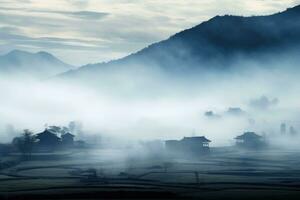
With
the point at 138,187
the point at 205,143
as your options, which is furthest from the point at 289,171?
the point at 205,143

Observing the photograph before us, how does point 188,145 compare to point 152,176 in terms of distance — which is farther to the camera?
point 188,145

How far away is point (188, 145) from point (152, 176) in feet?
196

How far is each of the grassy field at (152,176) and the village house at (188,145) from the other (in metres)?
4.12

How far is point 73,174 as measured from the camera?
441 ft

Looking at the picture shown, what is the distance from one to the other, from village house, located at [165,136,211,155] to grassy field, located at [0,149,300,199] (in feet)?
13.5

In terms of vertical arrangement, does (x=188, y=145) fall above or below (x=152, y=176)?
above

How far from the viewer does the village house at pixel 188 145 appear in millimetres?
188875

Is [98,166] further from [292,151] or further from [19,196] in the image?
[292,151]

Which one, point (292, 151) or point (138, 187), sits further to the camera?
point (292, 151)

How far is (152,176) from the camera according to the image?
430ft

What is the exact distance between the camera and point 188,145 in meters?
190

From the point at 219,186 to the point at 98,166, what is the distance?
46.2m

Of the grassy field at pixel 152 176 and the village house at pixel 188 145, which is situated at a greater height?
the village house at pixel 188 145

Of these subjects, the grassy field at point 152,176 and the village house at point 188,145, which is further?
the village house at point 188,145
